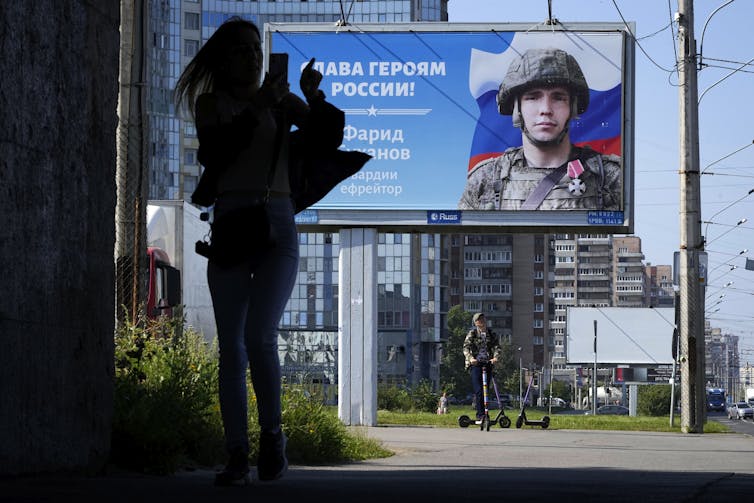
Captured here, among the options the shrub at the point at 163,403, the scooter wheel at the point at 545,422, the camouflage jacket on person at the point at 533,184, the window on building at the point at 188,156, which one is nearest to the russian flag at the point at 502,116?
the camouflage jacket on person at the point at 533,184

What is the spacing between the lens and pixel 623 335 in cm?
10038

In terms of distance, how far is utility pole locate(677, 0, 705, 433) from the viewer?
23.1 m

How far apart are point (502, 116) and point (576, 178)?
5.08 ft

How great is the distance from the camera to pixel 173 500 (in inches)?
187

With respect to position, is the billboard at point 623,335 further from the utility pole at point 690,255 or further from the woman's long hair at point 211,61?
the woman's long hair at point 211,61

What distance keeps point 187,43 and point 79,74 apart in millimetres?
150635

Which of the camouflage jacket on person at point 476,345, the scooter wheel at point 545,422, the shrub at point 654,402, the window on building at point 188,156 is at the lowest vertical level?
the shrub at point 654,402

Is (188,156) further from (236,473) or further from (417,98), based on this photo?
(236,473)

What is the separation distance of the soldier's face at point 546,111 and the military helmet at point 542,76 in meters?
0.11

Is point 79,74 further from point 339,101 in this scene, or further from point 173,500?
point 339,101

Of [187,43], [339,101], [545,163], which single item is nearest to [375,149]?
[339,101]

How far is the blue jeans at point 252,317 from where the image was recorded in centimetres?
588

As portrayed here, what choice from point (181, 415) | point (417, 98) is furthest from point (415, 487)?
point (417, 98)

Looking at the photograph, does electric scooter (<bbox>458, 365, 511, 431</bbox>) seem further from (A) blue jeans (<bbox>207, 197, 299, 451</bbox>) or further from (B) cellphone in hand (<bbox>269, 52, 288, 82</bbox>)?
(B) cellphone in hand (<bbox>269, 52, 288, 82</bbox>)
